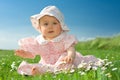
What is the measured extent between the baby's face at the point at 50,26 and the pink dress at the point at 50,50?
5.2 inches

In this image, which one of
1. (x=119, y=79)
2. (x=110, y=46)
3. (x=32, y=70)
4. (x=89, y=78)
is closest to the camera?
(x=119, y=79)

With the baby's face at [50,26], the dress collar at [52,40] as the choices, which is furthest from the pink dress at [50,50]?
the baby's face at [50,26]

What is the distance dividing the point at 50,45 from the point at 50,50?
12 centimetres

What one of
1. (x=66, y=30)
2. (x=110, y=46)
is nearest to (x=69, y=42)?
(x=66, y=30)

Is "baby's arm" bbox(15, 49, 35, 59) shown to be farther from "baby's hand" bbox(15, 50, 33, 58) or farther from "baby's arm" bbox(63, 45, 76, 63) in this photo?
"baby's arm" bbox(63, 45, 76, 63)

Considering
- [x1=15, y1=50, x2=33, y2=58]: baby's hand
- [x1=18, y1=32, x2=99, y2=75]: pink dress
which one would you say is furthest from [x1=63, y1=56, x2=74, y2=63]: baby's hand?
[x1=15, y1=50, x2=33, y2=58]: baby's hand

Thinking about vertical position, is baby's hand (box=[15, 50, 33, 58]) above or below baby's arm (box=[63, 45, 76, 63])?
above

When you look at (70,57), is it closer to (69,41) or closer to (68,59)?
(68,59)

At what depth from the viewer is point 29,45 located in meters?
8.95

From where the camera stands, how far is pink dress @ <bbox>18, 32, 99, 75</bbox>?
8.41 meters

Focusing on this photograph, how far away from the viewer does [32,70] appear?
796cm

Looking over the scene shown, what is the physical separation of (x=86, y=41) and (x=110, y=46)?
7.27ft

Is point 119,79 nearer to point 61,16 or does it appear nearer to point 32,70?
point 32,70

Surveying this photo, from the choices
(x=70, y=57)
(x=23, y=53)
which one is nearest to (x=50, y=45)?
(x=23, y=53)
